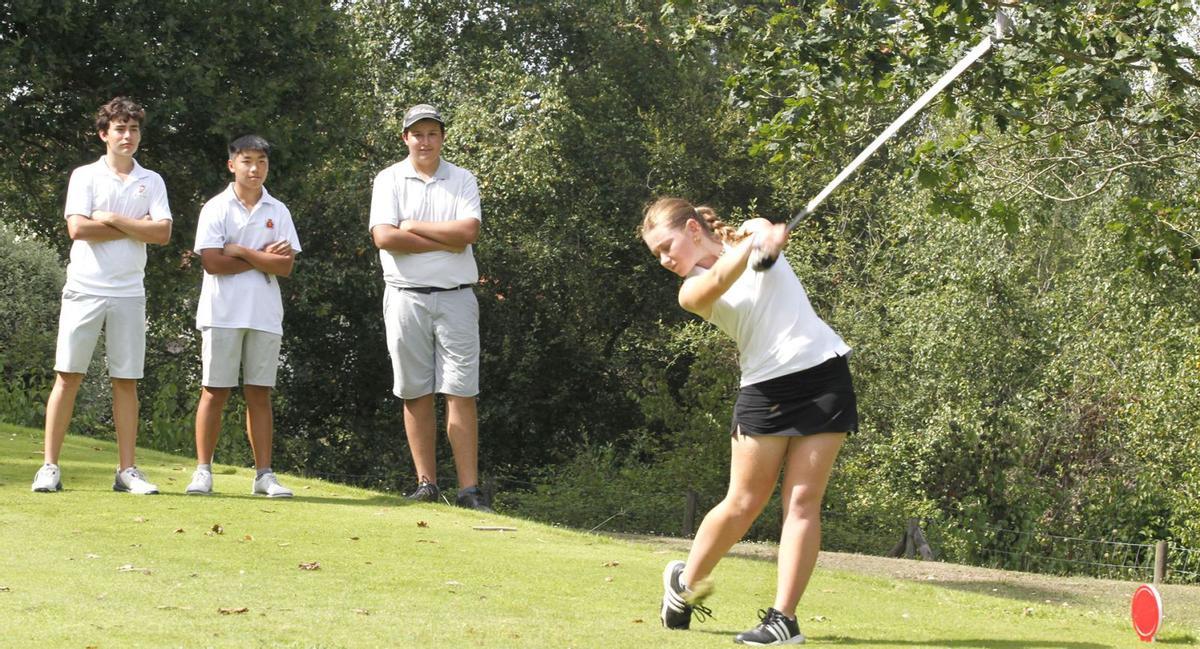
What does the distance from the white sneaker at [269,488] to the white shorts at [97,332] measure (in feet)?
3.16

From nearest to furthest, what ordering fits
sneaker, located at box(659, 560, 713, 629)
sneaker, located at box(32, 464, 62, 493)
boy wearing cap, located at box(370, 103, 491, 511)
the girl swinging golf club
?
the girl swinging golf club → sneaker, located at box(659, 560, 713, 629) → sneaker, located at box(32, 464, 62, 493) → boy wearing cap, located at box(370, 103, 491, 511)

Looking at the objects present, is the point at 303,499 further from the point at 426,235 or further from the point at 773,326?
the point at 773,326

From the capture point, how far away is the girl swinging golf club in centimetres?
498

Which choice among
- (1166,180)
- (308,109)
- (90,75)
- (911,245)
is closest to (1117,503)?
(911,245)

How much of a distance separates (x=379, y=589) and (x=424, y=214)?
352 cm

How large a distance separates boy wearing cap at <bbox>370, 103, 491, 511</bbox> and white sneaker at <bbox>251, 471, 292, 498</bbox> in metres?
0.79

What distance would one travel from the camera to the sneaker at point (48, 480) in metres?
8.19

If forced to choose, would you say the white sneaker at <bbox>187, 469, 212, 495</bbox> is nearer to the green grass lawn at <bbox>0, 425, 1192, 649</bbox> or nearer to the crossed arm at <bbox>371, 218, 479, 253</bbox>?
the green grass lawn at <bbox>0, 425, 1192, 649</bbox>

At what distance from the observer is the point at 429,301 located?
8742mm

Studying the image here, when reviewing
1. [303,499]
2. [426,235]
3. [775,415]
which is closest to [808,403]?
[775,415]

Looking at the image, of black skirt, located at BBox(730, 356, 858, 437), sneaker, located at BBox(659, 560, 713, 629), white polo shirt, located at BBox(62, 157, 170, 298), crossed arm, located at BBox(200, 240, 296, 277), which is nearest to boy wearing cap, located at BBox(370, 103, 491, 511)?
crossed arm, located at BBox(200, 240, 296, 277)

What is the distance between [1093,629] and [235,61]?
14489 millimetres

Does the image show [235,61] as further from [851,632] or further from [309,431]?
[851,632]

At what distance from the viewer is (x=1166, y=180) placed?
54.5 ft
